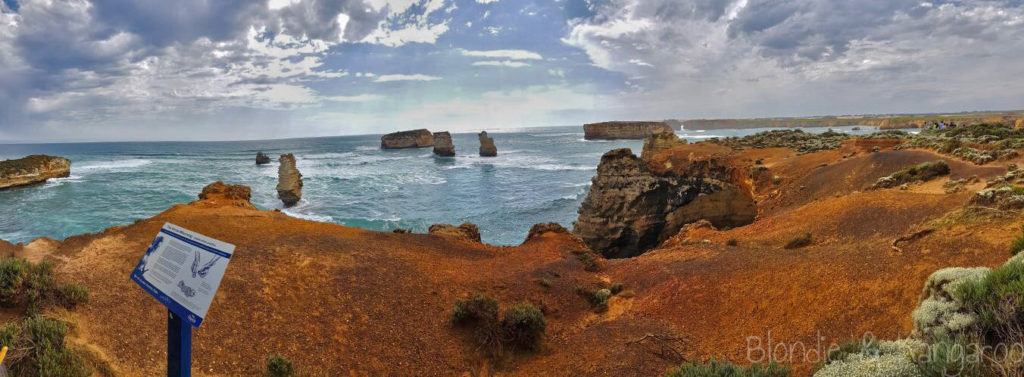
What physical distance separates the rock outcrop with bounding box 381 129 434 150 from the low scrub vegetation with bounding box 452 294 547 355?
→ 10706 cm

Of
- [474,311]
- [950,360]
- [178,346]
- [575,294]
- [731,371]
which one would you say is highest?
[178,346]

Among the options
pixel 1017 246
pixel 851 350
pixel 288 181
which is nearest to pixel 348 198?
pixel 288 181

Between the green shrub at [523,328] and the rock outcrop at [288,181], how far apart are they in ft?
101

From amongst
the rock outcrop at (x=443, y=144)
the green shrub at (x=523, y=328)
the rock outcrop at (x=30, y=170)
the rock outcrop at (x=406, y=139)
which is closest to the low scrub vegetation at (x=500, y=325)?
the green shrub at (x=523, y=328)

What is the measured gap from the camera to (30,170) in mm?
40750

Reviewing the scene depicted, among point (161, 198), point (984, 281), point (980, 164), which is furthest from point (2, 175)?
point (980, 164)

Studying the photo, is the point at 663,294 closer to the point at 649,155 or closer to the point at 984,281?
the point at 984,281

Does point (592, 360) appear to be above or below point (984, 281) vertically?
below

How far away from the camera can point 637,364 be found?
6.46 m

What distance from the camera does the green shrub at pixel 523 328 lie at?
7.95 meters

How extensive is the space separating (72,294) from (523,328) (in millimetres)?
7352

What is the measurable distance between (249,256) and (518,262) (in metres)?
7.11

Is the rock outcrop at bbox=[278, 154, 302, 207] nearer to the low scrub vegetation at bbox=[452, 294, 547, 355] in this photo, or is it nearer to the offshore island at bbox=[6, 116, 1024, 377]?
the offshore island at bbox=[6, 116, 1024, 377]

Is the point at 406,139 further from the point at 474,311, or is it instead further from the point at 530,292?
the point at 474,311
